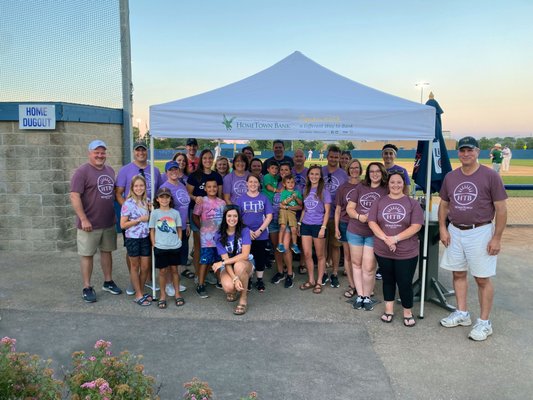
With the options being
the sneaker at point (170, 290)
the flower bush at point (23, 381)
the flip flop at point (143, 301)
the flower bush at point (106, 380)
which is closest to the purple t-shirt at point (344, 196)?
the sneaker at point (170, 290)

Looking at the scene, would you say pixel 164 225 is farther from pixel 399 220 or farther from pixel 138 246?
pixel 399 220

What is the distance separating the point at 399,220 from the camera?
415 cm

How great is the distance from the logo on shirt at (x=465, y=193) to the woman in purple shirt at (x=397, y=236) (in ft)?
1.15

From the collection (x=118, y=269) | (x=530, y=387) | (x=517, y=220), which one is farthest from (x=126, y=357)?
(x=517, y=220)

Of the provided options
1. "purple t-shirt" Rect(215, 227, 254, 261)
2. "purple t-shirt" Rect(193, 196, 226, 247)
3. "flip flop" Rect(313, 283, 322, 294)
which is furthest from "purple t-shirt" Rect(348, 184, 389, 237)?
"purple t-shirt" Rect(193, 196, 226, 247)

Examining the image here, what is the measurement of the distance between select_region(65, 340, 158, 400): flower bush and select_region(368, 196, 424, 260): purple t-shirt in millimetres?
2734

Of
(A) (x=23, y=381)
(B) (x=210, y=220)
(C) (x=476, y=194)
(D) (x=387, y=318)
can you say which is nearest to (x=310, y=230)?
(B) (x=210, y=220)

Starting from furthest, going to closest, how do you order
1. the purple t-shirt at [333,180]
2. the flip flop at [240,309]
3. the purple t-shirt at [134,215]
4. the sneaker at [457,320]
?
the purple t-shirt at [333,180], the purple t-shirt at [134,215], the flip flop at [240,309], the sneaker at [457,320]

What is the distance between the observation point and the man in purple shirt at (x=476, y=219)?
12.7 feet

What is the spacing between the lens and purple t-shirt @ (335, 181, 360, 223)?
4.92 m

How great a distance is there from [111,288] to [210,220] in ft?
4.77

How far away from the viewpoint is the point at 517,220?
9.92 meters

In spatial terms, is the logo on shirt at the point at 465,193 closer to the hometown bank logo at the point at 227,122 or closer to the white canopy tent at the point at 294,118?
the white canopy tent at the point at 294,118

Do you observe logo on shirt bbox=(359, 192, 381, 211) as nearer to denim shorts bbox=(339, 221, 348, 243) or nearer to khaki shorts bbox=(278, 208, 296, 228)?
denim shorts bbox=(339, 221, 348, 243)
